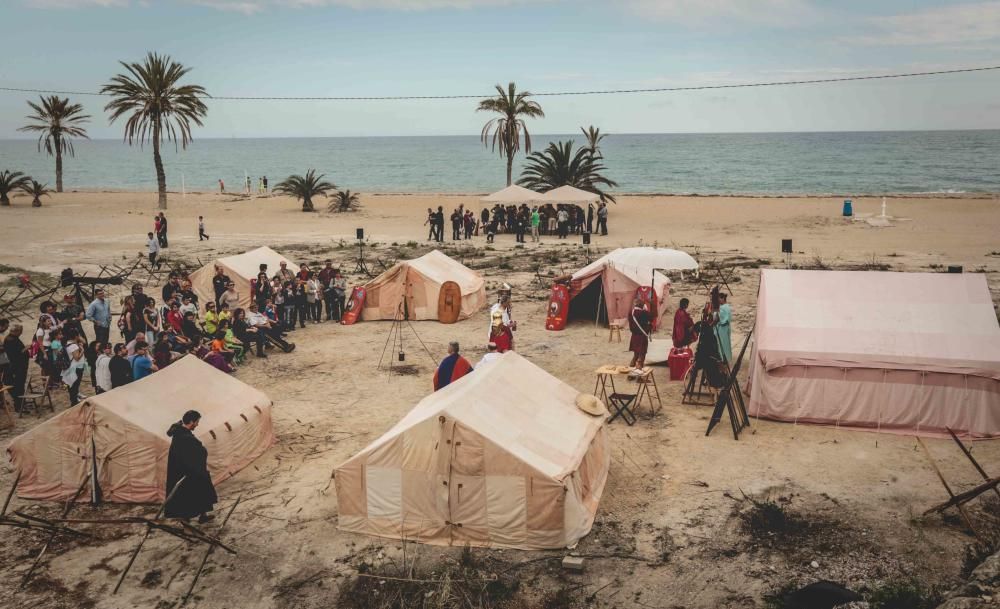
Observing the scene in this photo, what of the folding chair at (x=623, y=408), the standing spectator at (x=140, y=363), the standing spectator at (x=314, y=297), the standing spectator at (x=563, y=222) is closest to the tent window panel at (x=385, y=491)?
the folding chair at (x=623, y=408)

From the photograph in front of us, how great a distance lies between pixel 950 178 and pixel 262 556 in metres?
91.6

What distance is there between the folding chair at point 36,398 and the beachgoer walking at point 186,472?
19.9 feet

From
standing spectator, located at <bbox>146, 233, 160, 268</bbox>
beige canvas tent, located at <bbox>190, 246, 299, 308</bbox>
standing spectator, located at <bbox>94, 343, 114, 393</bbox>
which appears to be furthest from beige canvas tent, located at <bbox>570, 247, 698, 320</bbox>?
standing spectator, located at <bbox>146, 233, 160, 268</bbox>

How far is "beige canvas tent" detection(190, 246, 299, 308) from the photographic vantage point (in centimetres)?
2103

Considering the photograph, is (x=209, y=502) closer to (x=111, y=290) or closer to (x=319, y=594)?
(x=319, y=594)

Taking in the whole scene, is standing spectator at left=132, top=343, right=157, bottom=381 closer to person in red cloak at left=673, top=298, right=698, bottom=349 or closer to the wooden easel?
the wooden easel

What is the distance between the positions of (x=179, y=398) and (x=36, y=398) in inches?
196

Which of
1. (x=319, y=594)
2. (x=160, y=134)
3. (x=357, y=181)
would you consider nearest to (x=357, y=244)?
(x=160, y=134)

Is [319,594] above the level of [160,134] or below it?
below

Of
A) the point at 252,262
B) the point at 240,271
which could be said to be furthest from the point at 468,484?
the point at 252,262

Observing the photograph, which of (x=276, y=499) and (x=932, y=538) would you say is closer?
(x=932, y=538)

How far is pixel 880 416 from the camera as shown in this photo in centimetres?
1250

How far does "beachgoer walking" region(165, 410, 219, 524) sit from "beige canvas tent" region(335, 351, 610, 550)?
172 centimetres

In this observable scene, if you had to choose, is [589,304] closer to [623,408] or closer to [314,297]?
[314,297]
